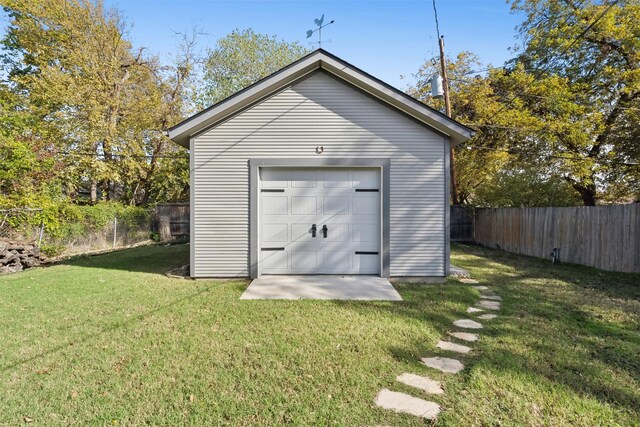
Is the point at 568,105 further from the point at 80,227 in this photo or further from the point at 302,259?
the point at 80,227

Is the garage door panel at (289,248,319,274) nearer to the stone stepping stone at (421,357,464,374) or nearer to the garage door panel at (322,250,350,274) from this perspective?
the garage door panel at (322,250,350,274)

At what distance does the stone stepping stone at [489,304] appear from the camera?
529 centimetres

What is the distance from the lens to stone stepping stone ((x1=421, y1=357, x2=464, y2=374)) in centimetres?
321

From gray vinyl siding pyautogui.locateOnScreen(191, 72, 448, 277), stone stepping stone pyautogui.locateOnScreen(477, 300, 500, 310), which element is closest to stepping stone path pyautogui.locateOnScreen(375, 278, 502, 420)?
stone stepping stone pyautogui.locateOnScreen(477, 300, 500, 310)

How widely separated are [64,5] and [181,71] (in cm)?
563

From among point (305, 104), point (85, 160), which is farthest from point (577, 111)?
point (85, 160)

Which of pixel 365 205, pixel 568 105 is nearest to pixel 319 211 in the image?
pixel 365 205

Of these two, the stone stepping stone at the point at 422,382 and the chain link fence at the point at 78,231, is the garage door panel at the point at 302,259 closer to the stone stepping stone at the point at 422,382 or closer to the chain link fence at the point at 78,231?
the stone stepping stone at the point at 422,382

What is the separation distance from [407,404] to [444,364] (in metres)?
0.90

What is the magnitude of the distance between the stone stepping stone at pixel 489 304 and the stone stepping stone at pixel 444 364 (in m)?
2.28

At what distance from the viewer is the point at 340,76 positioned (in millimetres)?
6898

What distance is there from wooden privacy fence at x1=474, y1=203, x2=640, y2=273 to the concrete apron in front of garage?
5.78m

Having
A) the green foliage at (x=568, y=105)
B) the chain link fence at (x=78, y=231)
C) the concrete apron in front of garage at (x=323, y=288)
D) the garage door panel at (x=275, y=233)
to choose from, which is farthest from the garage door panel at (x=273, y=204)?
the green foliage at (x=568, y=105)

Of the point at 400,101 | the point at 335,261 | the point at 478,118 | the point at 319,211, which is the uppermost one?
the point at 478,118
